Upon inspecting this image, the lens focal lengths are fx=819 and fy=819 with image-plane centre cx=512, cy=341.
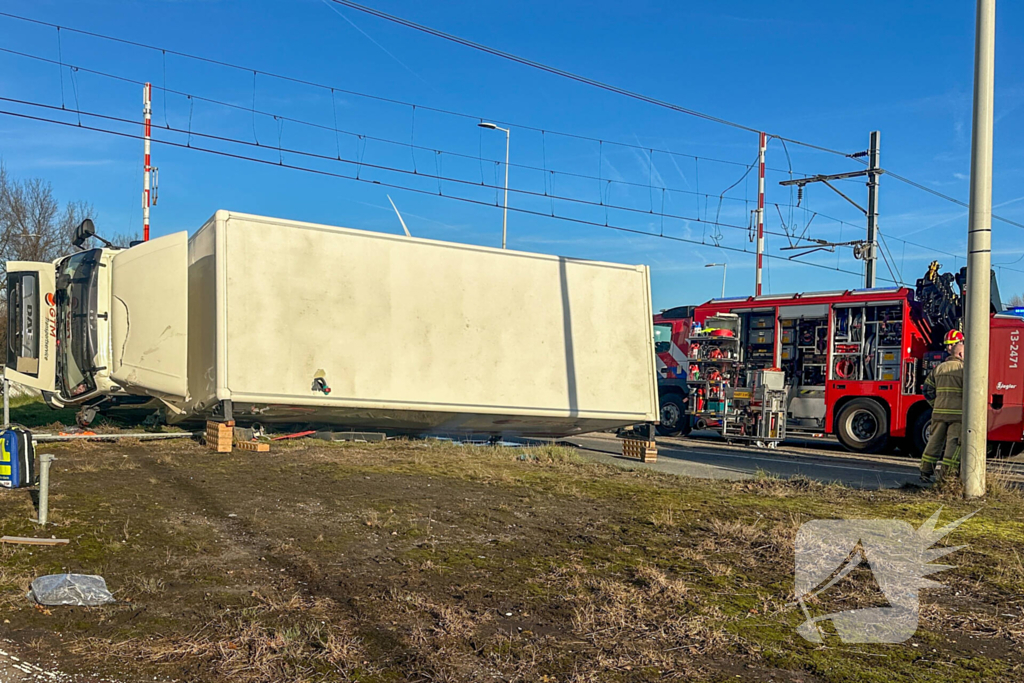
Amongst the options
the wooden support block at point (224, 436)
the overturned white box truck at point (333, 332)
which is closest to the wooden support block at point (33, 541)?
the overturned white box truck at point (333, 332)

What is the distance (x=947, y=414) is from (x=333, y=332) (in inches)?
282

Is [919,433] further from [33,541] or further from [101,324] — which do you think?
[33,541]

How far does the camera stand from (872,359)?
15906 mm

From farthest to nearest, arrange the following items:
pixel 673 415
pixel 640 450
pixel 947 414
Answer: pixel 673 415 < pixel 640 450 < pixel 947 414

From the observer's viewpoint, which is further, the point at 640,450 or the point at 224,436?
the point at 640,450

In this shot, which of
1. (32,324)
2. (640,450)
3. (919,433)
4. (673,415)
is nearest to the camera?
(32,324)

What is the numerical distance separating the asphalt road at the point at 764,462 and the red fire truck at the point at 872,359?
583mm

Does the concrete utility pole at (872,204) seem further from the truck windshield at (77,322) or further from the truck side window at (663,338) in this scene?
the truck windshield at (77,322)

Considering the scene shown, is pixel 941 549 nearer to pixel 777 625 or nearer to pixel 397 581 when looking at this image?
pixel 777 625

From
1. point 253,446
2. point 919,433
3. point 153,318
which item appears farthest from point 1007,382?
point 153,318

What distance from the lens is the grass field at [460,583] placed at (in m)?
3.56

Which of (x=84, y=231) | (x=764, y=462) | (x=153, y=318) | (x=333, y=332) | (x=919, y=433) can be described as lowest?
(x=764, y=462)

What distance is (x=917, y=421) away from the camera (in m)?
15.2

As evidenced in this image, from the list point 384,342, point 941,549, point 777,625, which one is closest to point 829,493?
point 941,549
